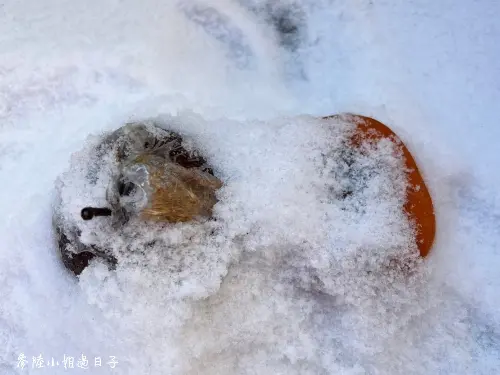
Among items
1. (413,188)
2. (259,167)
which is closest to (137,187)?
(259,167)

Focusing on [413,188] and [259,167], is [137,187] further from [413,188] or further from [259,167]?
[413,188]

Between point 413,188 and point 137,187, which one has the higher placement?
point 413,188

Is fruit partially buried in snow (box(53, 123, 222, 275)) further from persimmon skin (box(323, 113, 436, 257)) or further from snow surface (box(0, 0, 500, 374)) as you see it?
persimmon skin (box(323, 113, 436, 257))

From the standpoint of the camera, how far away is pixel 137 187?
3.16 feet

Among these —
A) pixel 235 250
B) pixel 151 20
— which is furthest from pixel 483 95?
pixel 151 20

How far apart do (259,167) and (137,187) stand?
30 centimetres

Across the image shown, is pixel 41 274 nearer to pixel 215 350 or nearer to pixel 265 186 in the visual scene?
pixel 215 350

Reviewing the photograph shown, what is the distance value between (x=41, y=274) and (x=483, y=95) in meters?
1.06

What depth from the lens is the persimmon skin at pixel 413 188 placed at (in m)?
1.15

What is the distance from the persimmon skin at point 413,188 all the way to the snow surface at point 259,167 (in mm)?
50

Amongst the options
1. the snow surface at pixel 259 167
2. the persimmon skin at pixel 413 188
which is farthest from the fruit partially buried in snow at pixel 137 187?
the persimmon skin at pixel 413 188

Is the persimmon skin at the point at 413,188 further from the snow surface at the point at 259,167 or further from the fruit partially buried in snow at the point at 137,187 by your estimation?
the fruit partially buried in snow at the point at 137,187

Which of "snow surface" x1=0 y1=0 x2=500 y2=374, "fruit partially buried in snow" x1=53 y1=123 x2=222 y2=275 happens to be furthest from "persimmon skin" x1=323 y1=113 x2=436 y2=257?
"fruit partially buried in snow" x1=53 y1=123 x2=222 y2=275

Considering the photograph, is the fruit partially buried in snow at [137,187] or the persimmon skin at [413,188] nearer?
the fruit partially buried in snow at [137,187]
